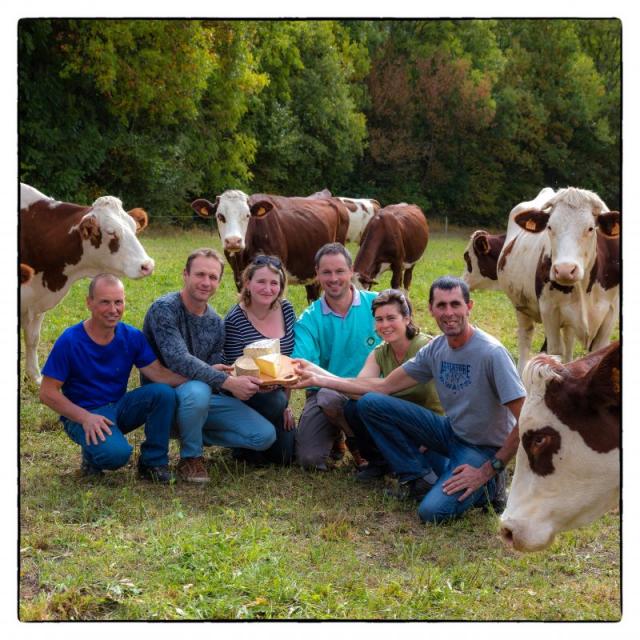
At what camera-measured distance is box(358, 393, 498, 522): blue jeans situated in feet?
14.1

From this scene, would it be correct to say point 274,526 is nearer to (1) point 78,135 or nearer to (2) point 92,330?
(2) point 92,330

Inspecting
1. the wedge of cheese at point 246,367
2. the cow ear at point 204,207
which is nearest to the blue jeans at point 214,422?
the wedge of cheese at point 246,367

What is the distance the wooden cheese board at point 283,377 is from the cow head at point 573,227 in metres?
2.17

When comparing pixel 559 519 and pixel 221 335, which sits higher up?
pixel 221 335

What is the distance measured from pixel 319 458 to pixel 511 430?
1.28 m

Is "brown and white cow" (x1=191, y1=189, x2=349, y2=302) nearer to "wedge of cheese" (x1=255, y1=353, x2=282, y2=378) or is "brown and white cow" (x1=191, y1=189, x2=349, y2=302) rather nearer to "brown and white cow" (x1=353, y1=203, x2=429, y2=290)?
"brown and white cow" (x1=353, y1=203, x2=429, y2=290)

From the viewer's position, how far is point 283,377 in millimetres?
4594

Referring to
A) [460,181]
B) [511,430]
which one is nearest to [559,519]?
[511,430]

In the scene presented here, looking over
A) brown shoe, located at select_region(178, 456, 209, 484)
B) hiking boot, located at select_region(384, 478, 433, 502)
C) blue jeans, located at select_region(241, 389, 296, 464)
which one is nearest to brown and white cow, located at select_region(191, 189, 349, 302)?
blue jeans, located at select_region(241, 389, 296, 464)

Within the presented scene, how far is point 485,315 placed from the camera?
421 inches

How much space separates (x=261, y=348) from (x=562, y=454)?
6.51 feet

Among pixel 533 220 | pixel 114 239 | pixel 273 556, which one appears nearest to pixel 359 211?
pixel 114 239

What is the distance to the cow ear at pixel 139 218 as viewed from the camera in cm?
682

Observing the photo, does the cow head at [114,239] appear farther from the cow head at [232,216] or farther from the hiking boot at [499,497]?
the hiking boot at [499,497]
